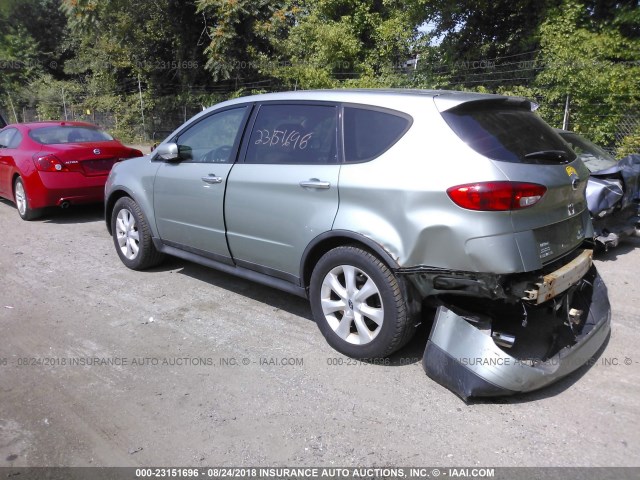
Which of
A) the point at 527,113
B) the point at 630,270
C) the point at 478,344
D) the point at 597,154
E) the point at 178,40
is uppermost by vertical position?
the point at 178,40

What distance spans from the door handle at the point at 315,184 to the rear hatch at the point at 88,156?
523cm

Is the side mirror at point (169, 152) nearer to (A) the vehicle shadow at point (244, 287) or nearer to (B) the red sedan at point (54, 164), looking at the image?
(A) the vehicle shadow at point (244, 287)

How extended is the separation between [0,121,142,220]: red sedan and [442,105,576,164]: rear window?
6182mm

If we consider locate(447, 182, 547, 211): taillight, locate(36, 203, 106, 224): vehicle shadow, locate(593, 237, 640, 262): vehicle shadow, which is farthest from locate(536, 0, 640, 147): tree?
locate(36, 203, 106, 224): vehicle shadow

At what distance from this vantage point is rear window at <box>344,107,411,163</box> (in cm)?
355

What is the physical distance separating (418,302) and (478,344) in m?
0.48

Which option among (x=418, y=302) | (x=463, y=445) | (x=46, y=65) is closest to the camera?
(x=463, y=445)

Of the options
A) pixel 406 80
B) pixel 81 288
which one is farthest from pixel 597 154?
pixel 406 80

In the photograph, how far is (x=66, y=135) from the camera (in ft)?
27.9

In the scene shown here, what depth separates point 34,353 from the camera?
4016mm

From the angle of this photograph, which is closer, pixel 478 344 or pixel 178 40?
pixel 478 344

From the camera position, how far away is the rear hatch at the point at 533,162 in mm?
3256

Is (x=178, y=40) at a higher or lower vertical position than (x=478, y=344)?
higher

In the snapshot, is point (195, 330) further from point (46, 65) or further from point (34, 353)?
point (46, 65)
